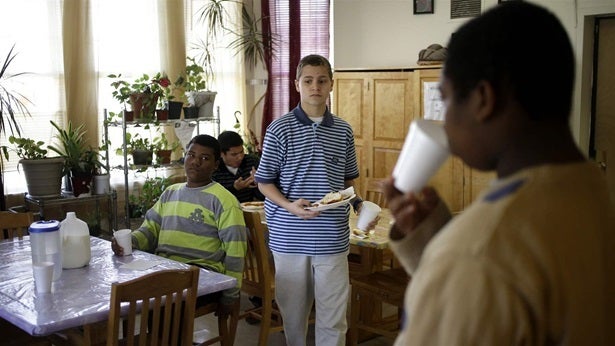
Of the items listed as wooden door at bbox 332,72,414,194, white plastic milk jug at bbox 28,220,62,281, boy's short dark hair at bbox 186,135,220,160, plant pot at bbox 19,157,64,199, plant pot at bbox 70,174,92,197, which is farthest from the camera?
wooden door at bbox 332,72,414,194

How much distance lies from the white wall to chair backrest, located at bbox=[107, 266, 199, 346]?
11.1 ft

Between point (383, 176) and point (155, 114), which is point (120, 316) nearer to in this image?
point (155, 114)

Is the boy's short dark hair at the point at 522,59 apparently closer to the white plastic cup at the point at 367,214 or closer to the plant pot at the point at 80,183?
the white plastic cup at the point at 367,214

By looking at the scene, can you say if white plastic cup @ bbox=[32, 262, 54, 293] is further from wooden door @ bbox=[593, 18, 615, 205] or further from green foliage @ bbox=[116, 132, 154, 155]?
wooden door @ bbox=[593, 18, 615, 205]

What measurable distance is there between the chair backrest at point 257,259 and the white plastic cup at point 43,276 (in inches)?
40.3

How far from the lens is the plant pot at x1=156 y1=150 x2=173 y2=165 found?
15.6 feet

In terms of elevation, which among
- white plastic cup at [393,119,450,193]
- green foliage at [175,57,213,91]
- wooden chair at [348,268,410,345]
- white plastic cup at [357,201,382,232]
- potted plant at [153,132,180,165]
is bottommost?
wooden chair at [348,268,410,345]

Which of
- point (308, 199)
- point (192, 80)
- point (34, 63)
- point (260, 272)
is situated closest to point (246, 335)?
point (260, 272)

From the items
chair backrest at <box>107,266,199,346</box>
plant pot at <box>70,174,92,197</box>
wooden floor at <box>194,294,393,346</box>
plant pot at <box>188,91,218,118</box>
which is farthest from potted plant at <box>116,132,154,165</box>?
chair backrest at <box>107,266,199,346</box>

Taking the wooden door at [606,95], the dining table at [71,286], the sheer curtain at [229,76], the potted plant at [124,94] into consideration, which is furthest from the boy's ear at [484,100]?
the sheer curtain at [229,76]

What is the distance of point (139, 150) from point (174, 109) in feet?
1.32

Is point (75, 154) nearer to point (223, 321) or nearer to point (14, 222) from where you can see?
point (14, 222)

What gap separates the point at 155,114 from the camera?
4.67 metres

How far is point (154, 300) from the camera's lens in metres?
2.16
